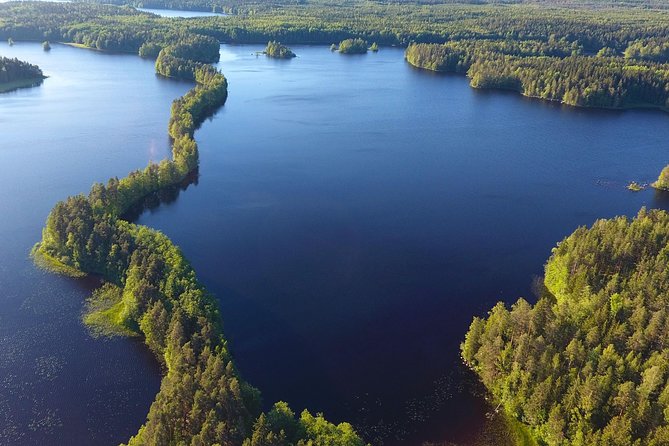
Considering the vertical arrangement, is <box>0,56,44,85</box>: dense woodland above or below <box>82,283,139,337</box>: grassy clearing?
above

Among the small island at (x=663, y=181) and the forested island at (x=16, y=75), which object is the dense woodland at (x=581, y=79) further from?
the forested island at (x=16, y=75)

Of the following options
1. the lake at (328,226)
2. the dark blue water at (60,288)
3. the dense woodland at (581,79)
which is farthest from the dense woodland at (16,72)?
the dense woodland at (581,79)

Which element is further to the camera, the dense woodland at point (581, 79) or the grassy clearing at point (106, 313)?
the dense woodland at point (581, 79)


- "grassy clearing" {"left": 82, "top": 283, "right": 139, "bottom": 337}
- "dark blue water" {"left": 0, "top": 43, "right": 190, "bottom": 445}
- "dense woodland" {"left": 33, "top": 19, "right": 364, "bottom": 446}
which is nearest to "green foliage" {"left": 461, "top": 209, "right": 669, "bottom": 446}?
"dense woodland" {"left": 33, "top": 19, "right": 364, "bottom": 446}

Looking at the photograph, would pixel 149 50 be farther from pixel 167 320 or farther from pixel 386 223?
pixel 167 320

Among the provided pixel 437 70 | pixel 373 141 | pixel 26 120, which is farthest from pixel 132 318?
pixel 437 70

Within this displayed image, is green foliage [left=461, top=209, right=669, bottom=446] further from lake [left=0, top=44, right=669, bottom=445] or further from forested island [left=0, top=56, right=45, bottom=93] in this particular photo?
forested island [left=0, top=56, right=45, bottom=93]

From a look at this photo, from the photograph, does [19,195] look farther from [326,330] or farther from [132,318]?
[326,330]
